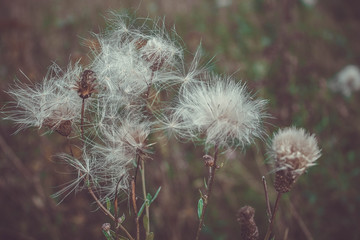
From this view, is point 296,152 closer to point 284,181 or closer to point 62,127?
point 284,181

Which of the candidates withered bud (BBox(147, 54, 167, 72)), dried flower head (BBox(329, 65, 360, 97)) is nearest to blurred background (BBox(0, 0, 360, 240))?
dried flower head (BBox(329, 65, 360, 97))

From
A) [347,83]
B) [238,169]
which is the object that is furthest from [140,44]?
[347,83]

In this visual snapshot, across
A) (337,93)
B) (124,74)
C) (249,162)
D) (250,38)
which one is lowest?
(124,74)

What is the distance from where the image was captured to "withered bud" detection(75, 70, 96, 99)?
962 millimetres

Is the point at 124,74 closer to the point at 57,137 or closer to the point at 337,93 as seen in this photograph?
the point at 57,137

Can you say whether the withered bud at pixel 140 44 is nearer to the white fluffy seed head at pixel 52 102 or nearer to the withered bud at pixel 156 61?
the withered bud at pixel 156 61

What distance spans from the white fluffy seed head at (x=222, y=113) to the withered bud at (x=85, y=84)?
0.29 metres

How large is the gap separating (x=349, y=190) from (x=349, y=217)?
0.60 feet

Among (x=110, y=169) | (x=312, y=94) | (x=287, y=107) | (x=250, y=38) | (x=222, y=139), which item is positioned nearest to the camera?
(x=222, y=139)

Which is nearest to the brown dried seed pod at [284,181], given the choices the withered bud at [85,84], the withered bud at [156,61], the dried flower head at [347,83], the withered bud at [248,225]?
the withered bud at [248,225]

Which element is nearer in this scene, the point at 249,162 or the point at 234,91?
the point at 234,91

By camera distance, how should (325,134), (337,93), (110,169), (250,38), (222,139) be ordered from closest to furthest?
1. (222,139)
2. (110,169)
3. (325,134)
4. (337,93)
5. (250,38)

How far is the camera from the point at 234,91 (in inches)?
40.6

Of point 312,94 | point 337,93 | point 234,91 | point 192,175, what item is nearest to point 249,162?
point 192,175
